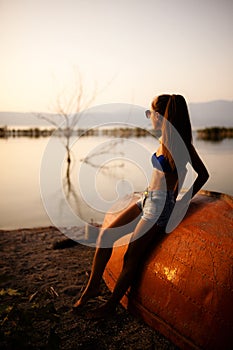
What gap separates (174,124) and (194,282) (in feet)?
3.59

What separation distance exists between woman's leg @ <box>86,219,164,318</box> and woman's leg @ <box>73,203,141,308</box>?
0.20m

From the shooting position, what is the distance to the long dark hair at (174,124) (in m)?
2.66

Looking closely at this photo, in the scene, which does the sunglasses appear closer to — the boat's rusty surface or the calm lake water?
the boat's rusty surface

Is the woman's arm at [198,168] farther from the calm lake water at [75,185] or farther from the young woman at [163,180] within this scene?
the calm lake water at [75,185]

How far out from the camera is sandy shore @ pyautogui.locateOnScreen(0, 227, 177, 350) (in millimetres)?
2018

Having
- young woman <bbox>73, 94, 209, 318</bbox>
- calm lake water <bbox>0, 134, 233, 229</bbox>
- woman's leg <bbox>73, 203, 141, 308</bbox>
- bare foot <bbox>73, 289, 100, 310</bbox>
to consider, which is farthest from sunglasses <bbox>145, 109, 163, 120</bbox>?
calm lake water <bbox>0, 134, 233, 229</bbox>

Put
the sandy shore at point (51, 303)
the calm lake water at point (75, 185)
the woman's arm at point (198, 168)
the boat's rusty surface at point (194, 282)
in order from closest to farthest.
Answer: the sandy shore at point (51, 303), the boat's rusty surface at point (194, 282), the woman's arm at point (198, 168), the calm lake water at point (75, 185)

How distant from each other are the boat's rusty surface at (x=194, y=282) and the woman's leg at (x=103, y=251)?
0.28 m

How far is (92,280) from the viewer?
9.57 ft

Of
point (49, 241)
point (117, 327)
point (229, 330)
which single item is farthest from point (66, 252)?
point (229, 330)

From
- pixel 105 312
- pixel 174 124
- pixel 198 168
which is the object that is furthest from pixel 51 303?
pixel 174 124

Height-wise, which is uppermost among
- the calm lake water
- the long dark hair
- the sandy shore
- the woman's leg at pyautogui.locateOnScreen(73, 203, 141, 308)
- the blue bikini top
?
the long dark hair

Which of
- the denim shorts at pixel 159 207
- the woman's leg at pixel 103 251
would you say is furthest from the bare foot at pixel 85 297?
the denim shorts at pixel 159 207

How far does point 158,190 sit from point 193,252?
1.70 feet
